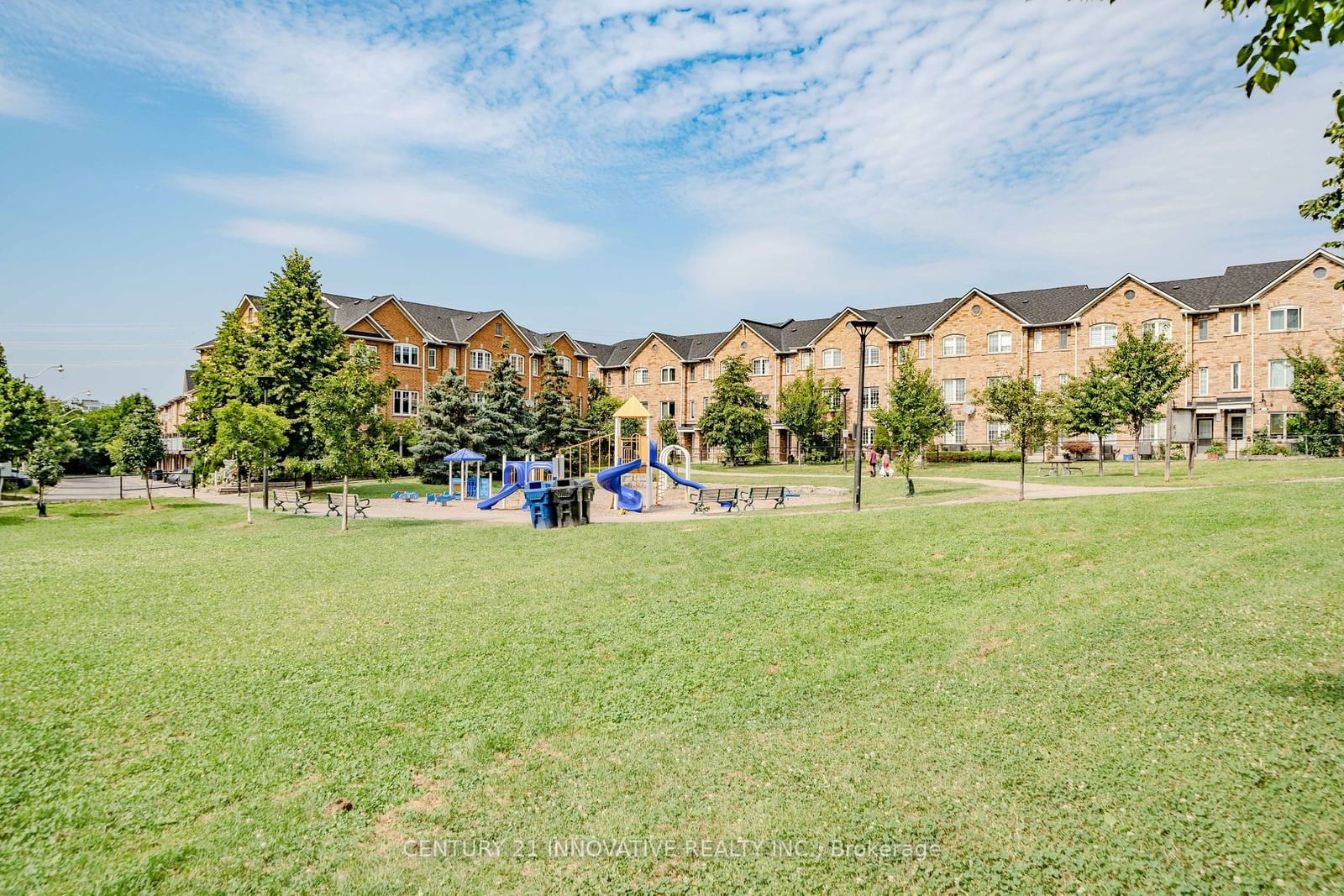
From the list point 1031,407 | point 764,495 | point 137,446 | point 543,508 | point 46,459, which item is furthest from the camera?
point 137,446

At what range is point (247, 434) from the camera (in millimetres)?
22766

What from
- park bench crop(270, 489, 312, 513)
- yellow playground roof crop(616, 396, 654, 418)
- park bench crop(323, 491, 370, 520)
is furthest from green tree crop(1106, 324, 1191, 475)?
park bench crop(270, 489, 312, 513)

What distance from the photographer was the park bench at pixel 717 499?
24.6 m

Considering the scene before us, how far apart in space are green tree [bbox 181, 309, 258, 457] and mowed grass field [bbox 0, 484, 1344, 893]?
1055 inches

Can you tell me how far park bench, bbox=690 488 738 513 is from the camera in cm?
2456

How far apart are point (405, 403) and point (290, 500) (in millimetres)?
23163

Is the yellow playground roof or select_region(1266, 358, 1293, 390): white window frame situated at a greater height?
select_region(1266, 358, 1293, 390): white window frame

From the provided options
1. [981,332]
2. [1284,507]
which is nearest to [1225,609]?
[1284,507]

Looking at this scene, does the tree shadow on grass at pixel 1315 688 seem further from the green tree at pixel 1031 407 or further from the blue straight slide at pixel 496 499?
the green tree at pixel 1031 407

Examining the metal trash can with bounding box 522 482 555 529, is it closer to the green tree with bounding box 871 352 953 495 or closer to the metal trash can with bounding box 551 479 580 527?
the metal trash can with bounding box 551 479 580 527

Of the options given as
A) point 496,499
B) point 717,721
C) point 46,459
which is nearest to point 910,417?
point 496,499

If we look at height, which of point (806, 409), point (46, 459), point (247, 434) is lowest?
point (46, 459)

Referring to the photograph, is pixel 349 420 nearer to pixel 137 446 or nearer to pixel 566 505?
pixel 566 505

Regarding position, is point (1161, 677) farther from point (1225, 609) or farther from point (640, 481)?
point (640, 481)
